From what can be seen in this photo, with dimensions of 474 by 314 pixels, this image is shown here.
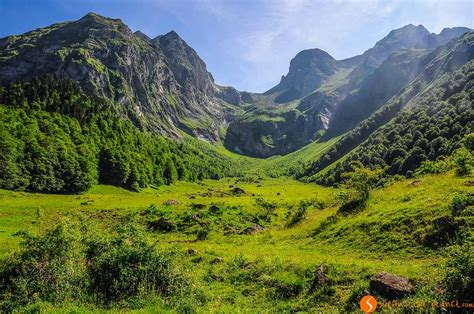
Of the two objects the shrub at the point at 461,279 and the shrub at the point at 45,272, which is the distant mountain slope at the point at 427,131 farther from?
the shrub at the point at 45,272

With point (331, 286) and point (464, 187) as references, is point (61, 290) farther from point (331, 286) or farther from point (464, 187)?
point (464, 187)

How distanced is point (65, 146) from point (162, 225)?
239ft

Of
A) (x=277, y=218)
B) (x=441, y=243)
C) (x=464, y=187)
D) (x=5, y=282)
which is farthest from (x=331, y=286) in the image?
(x=277, y=218)

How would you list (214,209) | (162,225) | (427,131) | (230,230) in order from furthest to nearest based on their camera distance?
(427,131) → (214,209) → (162,225) → (230,230)

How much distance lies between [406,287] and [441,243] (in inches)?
313

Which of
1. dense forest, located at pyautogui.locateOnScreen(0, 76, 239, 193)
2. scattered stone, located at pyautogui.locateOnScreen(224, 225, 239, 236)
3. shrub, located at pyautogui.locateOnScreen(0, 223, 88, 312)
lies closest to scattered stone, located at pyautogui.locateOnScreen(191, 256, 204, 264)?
shrub, located at pyautogui.locateOnScreen(0, 223, 88, 312)

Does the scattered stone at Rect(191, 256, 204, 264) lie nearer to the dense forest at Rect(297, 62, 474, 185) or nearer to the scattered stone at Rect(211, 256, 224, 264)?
the scattered stone at Rect(211, 256, 224, 264)

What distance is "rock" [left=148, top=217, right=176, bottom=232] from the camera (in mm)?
49594

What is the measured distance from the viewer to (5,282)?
1902 cm

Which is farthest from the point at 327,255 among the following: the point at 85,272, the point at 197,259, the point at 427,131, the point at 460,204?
the point at 427,131

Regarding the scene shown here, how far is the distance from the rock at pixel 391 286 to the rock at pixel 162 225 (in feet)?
125

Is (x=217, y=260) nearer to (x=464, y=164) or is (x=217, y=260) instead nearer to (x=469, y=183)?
(x=469, y=183)

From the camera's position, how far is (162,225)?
5047 centimetres

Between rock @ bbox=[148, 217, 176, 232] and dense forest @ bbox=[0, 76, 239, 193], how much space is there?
167 feet
